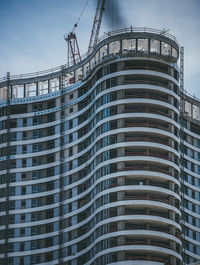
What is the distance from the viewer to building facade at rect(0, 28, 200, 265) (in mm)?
170375

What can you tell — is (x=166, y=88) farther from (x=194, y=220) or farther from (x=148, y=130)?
(x=194, y=220)

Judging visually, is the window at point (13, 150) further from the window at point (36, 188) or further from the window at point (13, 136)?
the window at point (36, 188)

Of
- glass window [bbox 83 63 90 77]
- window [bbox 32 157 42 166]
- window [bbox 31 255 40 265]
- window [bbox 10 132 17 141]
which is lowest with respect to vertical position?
window [bbox 31 255 40 265]

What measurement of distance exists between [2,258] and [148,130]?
44.4m

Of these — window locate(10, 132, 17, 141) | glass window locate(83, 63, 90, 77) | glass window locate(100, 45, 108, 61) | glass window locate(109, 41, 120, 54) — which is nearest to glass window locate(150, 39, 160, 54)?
glass window locate(109, 41, 120, 54)

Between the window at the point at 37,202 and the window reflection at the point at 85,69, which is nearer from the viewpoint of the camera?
the window at the point at 37,202

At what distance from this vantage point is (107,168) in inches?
6845

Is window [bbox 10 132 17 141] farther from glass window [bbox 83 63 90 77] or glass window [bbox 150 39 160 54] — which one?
glass window [bbox 150 39 160 54]

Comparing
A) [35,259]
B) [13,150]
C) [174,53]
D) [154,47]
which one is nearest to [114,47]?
[154,47]

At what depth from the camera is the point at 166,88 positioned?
18025 cm

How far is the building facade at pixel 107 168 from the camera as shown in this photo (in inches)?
6708

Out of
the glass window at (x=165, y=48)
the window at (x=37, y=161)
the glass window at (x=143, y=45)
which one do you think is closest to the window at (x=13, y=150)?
the window at (x=37, y=161)

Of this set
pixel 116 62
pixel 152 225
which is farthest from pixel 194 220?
pixel 116 62

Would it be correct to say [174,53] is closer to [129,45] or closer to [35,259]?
[129,45]
